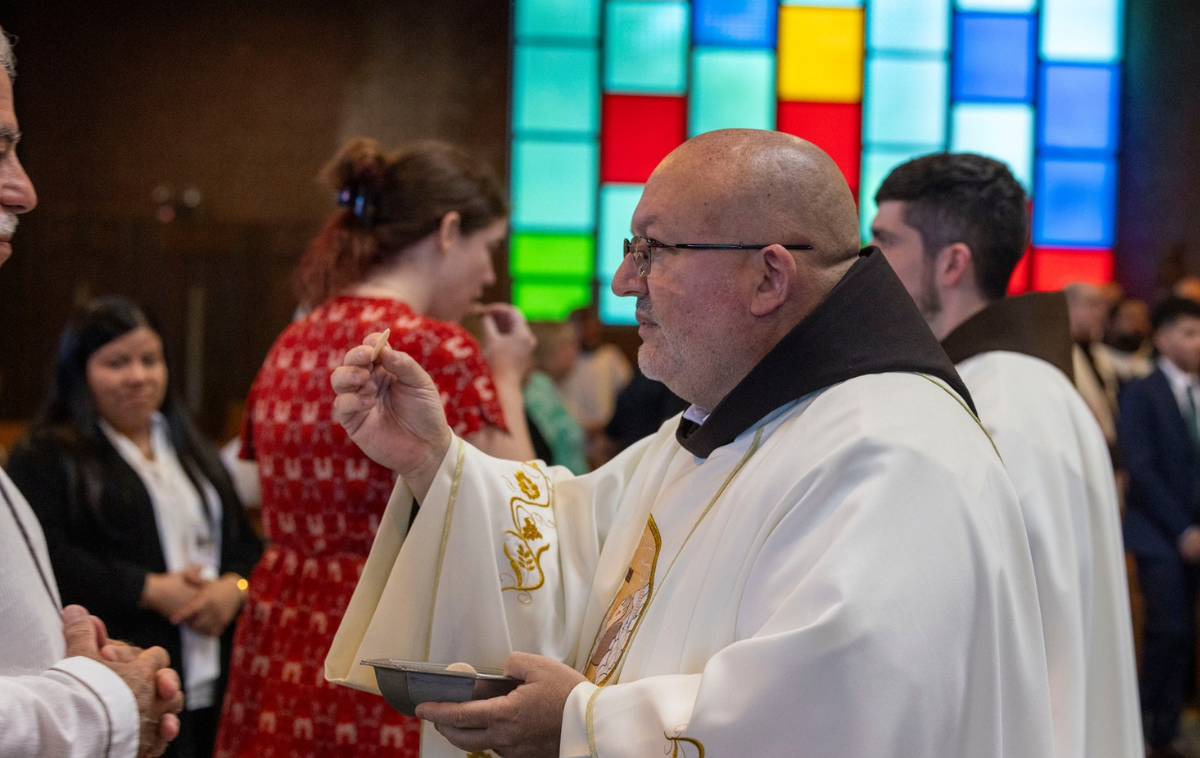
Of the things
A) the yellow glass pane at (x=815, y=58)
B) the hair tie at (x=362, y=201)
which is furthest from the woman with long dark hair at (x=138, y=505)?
the yellow glass pane at (x=815, y=58)

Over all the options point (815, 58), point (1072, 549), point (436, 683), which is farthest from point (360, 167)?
point (815, 58)

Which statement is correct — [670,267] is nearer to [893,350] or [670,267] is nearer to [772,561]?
[893,350]

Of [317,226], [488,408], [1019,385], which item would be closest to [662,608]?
[488,408]

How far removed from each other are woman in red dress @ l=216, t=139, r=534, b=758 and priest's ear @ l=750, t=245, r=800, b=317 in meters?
0.76

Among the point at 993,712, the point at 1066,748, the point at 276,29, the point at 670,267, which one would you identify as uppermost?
the point at 276,29

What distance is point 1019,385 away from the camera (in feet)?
8.30

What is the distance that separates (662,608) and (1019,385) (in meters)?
1.19

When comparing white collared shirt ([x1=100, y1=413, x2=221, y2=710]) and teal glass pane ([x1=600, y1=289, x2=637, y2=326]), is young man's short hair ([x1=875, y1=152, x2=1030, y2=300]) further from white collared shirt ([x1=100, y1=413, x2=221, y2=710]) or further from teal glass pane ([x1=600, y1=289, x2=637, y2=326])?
teal glass pane ([x1=600, y1=289, x2=637, y2=326])

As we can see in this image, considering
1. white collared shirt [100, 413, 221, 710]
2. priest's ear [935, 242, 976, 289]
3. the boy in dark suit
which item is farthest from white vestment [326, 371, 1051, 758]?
the boy in dark suit

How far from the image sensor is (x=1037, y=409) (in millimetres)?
2471

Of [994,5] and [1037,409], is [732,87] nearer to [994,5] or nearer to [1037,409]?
[994,5]

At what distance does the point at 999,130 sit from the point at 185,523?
794 centimetres

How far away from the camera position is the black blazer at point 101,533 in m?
2.97

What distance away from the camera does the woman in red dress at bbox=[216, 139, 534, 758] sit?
231 cm
